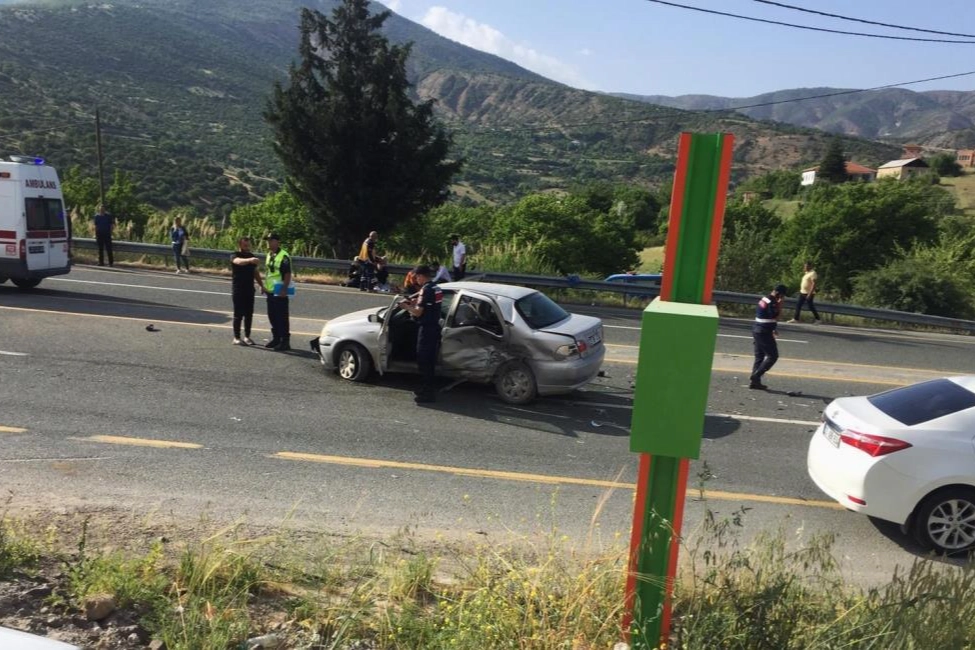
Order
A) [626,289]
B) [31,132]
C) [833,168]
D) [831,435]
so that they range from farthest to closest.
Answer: [833,168] < [31,132] < [626,289] < [831,435]

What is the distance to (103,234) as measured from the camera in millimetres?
20625

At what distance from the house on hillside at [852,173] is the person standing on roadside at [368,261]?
10827 centimetres

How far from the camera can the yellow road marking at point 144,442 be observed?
756 cm

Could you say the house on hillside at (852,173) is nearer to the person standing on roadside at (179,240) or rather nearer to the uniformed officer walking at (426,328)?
the person standing on roadside at (179,240)

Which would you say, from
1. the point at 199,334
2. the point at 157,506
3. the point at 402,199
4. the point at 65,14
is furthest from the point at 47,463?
the point at 65,14

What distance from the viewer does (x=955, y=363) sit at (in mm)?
14625

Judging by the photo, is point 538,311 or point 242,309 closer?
point 538,311

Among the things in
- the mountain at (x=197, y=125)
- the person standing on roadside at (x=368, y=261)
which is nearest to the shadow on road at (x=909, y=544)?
the person standing on roadside at (x=368, y=261)

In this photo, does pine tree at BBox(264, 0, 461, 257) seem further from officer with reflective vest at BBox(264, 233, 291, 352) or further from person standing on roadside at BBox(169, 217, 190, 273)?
officer with reflective vest at BBox(264, 233, 291, 352)

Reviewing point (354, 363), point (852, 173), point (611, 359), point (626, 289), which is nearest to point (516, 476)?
point (354, 363)

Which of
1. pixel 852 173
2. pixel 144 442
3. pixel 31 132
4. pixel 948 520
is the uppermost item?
pixel 852 173

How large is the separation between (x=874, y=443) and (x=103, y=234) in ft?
65.5

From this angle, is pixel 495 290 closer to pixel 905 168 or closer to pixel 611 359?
pixel 611 359

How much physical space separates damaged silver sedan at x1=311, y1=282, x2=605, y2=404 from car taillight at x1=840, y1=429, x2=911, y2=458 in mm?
3724
